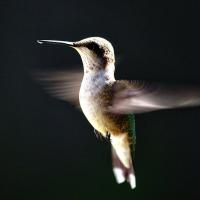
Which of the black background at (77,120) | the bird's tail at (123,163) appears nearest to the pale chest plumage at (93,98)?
the bird's tail at (123,163)

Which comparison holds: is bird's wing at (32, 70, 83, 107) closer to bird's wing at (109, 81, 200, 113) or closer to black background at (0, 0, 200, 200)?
bird's wing at (109, 81, 200, 113)

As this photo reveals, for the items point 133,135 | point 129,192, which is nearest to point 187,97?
point 133,135

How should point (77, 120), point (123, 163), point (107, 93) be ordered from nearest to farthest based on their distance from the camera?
point (107, 93), point (123, 163), point (77, 120)

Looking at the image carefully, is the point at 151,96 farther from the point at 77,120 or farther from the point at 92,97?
the point at 77,120

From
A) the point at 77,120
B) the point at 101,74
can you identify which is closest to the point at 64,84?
the point at 101,74

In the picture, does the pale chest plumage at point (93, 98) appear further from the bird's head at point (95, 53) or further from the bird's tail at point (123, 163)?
the bird's tail at point (123, 163)

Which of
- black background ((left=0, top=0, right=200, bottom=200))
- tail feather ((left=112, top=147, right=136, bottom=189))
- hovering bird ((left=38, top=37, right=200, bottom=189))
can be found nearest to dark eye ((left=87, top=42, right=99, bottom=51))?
hovering bird ((left=38, top=37, right=200, bottom=189))
